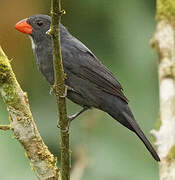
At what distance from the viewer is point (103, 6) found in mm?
7109

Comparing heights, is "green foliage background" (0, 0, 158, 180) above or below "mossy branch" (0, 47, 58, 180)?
below

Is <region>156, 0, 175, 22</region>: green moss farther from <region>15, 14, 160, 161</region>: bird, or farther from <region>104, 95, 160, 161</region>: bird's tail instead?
<region>104, 95, 160, 161</region>: bird's tail

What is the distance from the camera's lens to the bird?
4781mm

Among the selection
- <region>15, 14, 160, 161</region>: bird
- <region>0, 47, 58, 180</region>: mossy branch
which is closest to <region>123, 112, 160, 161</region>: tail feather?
<region>15, 14, 160, 161</region>: bird

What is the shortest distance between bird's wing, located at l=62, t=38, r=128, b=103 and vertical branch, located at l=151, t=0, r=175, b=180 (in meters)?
0.39

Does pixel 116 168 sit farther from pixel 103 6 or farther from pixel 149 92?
pixel 103 6

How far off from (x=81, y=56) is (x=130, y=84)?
5.12ft

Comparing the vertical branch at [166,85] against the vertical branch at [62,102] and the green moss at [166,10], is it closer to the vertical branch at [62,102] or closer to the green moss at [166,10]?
the green moss at [166,10]

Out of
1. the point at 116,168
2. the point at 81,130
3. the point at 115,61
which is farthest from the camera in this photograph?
the point at 115,61

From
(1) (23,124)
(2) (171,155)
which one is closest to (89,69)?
(2) (171,155)

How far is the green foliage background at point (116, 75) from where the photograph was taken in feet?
18.2

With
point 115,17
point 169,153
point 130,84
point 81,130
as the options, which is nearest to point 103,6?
point 115,17

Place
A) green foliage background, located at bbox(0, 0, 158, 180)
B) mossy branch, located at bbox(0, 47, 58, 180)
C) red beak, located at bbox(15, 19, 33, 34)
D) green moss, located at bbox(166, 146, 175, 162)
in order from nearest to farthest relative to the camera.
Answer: mossy branch, located at bbox(0, 47, 58, 180), green moss, located at bbox(166, 146, 175, 162), red beak, located at bbox(15, 19, 33, 34), green foliage background, located at bbox(0, 0, 158, 180)

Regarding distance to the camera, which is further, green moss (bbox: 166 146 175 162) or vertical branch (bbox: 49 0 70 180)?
green moss (bbox: 166 146 175 162)
